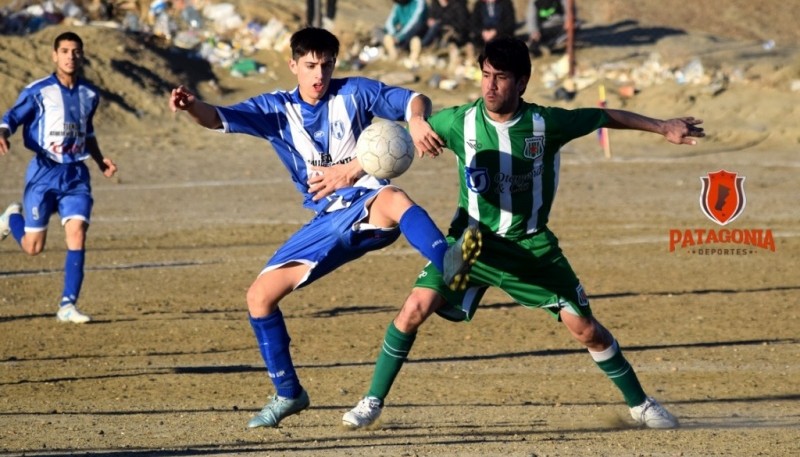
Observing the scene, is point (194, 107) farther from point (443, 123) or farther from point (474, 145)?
point (474, 145)

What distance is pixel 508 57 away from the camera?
682cm

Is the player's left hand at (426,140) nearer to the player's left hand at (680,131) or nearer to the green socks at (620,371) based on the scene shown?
the player's left hand at (680,131)

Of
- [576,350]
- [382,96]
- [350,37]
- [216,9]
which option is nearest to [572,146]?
[350,37]

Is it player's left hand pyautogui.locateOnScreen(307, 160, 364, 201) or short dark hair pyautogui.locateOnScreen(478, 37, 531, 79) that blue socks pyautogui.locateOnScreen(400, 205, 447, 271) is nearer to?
player's left hand pyautogui.locateOnScreen(307, 160, 364, 201)

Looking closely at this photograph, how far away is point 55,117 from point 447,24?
511 inches

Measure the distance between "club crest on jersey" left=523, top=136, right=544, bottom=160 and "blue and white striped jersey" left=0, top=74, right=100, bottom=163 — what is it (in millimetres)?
5410

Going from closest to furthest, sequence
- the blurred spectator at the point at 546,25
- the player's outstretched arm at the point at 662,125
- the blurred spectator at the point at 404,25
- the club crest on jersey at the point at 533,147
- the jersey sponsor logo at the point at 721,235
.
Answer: the player's outstretched arm at the point at 662,125 → the club crest on jersey at the point at 533,147 → the jersey sponsor logo at the point at 721,235 → the blurred spectator at the point at 546,25 → the blurred spectator at the point at 404,25

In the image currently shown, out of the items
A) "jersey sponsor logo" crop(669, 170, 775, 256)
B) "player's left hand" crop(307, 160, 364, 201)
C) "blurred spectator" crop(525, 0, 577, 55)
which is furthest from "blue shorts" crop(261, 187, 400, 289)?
"blurred spectator" crop(525, 0, 577, 55)

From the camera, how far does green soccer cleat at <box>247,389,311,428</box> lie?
23.7 feet

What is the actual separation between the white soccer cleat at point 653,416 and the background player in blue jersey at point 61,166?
5.36 metres

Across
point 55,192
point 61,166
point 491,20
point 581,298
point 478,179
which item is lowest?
point 491,20

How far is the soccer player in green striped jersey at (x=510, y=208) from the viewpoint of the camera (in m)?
7.05

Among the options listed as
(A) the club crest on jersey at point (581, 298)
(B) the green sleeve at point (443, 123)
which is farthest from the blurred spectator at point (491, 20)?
→ (A) the club crest on jersey at point (581, 298)

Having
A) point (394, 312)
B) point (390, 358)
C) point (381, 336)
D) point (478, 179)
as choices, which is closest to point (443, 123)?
point (478, 179)
